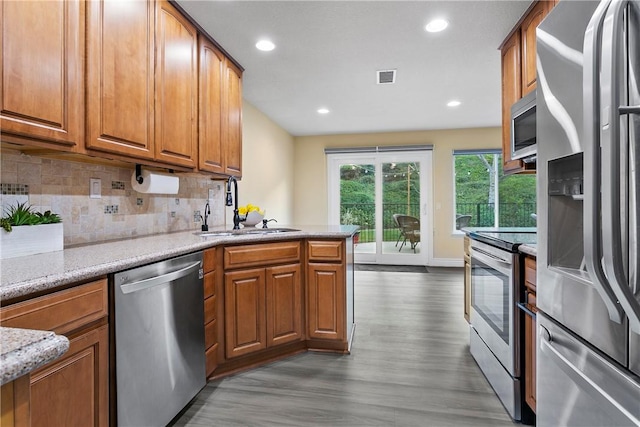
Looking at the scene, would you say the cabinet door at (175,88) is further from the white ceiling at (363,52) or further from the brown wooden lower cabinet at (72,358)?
the brown wooden lower cabinet at (72,358)

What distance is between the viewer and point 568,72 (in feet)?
3.28

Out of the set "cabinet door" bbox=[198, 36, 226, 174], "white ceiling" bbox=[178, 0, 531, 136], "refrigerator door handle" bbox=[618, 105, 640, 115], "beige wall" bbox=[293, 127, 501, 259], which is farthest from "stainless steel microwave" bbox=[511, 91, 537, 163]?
"beige wall" bbox=[293, 127, 501, 259]

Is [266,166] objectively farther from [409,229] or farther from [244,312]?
[244,312]

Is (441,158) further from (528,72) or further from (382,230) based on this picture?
(528,72)

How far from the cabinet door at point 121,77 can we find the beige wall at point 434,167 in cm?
442

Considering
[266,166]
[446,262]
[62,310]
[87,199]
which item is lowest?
Result: [446,262]

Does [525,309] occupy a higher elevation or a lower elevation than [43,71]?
lower

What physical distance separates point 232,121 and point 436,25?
182 centimetres

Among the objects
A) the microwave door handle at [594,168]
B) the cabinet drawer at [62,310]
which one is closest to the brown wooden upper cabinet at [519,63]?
the microwave door handle at [594,168]

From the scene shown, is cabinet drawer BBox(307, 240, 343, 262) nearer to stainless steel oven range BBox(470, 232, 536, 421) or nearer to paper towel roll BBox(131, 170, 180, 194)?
stainless steel oven range BBox(470, 232, 536, 421)

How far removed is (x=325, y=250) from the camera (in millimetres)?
2480

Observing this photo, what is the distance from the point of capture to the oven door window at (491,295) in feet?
6.06

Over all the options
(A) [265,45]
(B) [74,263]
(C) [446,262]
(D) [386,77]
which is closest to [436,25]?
(D) [386,77]

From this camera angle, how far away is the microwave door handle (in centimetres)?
80
